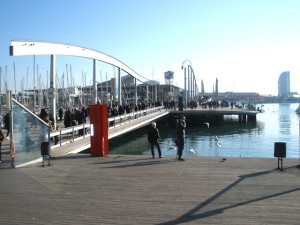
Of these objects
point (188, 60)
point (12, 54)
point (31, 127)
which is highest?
point (188, 60)

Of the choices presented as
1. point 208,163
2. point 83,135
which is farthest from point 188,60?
point 208,163

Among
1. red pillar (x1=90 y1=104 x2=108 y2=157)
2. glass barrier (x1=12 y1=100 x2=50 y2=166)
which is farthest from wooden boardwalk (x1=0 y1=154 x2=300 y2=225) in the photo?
red pillar (x1=90 y1=104 x2=108 y2=157)

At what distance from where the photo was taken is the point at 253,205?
712 centimetres

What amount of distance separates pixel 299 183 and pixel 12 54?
14896mm

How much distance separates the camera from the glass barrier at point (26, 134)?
37.4ft

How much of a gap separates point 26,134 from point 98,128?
3280 millimetres

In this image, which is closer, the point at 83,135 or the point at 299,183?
the point at 299,183

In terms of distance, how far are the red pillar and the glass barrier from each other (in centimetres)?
207

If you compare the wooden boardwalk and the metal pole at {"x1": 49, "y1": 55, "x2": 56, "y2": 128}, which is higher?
the metal pole at {"x1": 49, "y1": 55, "x2": 56, "y2": 128}

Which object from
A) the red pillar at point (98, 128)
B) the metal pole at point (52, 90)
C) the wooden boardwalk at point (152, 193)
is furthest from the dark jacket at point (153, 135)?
the metal pole at point (52, 90)

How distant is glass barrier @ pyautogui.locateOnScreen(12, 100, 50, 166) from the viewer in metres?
11.4

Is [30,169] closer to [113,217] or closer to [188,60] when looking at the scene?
[113,217]

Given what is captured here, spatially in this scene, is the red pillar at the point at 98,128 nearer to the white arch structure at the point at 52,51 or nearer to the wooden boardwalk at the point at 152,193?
the wooden boardwalk at the point at 152,193

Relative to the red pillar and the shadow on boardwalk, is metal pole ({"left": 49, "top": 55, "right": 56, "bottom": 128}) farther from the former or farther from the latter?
the shadow on boardwalk
